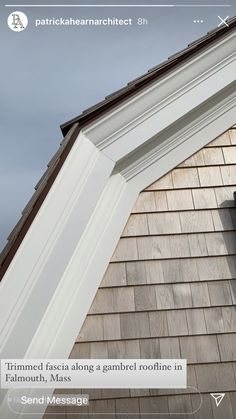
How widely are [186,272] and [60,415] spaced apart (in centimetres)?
104

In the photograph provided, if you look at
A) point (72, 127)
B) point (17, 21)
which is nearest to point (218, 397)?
point (72, 127)

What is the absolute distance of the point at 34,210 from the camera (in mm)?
1757

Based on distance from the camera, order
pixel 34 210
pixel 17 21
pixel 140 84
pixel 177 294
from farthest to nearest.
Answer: pixel 17 21 < pixel 140 84 < pixel 177 294 < pixel 34 210

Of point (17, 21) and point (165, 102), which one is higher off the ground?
point (17, 21)

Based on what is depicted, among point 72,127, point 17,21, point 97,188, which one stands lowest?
point 97,188

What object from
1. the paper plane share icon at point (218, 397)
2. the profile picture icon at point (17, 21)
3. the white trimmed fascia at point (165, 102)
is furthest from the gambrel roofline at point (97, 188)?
the profile picture icon at point (17, 21)

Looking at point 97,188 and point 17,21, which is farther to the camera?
point 17,21

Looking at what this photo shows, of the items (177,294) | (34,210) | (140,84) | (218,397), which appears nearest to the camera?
(34,210)

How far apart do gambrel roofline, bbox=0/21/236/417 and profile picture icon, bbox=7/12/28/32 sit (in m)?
1.75

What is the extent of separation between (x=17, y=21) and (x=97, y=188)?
224cm

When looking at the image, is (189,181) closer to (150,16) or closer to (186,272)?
(186,272)

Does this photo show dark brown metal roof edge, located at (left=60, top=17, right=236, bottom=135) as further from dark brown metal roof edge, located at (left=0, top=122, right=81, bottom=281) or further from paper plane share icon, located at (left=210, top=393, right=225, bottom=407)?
paper plane share icon, located at (left=210, top=393, right=225, bottom=407)

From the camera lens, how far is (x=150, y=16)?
3535mm

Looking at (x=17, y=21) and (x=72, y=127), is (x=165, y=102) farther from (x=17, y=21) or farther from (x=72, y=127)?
(x=17, y=21)
